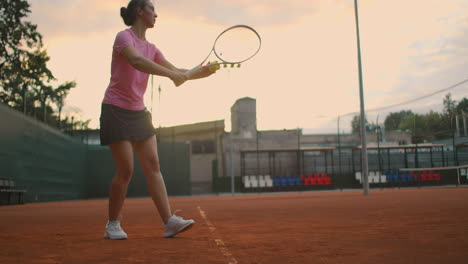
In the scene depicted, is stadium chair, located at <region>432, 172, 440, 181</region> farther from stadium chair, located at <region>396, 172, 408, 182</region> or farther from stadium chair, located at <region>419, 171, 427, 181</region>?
stadium chair, located at <region>396, 172, 408, 182</region>

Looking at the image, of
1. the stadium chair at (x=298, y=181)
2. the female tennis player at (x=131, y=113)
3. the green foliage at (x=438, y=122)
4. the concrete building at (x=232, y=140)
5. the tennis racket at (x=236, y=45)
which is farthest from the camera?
the concrete building at (x=232, y=140)

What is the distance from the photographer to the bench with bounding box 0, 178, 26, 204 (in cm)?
1478

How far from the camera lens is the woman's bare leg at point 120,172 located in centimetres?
383

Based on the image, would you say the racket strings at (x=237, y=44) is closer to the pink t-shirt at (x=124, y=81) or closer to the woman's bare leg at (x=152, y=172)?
the pink t-shirt at (x=124, y=81)

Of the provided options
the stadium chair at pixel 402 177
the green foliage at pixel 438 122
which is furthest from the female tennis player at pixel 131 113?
the stadium chair at pixel 402 177

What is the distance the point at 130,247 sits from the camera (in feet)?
11.0

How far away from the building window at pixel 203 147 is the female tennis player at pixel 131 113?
114ft

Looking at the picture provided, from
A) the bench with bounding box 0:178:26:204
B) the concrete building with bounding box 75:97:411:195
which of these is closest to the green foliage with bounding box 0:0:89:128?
the bench with bounding box 0:178:26:204

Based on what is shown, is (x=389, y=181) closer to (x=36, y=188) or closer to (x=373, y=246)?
(x=36, y=188)

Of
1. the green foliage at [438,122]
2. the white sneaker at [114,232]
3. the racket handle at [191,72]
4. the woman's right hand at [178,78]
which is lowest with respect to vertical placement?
the white sneaker at [114,232]

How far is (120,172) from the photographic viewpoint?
391 centimetres

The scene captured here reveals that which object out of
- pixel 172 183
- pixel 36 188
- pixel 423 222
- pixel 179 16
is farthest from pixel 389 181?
pixel 423 222

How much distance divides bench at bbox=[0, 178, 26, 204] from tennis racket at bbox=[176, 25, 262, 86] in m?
11.6

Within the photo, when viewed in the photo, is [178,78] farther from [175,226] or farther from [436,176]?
[436,176]
